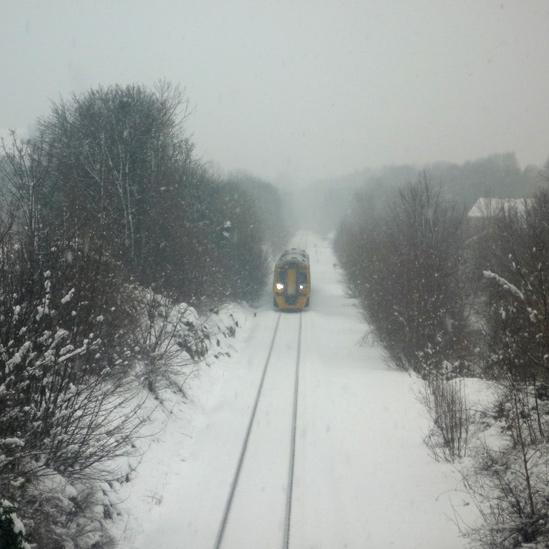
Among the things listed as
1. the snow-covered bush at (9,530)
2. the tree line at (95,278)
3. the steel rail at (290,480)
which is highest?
the tree line at (95,278)

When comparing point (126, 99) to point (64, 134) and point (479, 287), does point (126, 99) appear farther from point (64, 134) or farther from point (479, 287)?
point (479, 287)

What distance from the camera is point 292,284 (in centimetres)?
2703

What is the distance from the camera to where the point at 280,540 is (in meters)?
7.22

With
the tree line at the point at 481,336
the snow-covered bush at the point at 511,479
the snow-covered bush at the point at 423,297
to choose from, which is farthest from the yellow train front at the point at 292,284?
the snow-covered bush at the point at 511,479

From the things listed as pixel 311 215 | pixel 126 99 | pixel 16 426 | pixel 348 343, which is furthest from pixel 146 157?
pixel 311 215

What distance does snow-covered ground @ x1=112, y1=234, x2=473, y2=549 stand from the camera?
7.38m

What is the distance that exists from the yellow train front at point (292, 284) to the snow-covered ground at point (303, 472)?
11241mm

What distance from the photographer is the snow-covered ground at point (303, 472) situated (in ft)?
24.2

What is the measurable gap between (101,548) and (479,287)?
1693 centimetres

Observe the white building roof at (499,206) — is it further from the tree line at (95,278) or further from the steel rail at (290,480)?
the tree line at (95,278)

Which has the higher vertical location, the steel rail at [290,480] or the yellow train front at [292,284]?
the yellow train front at [292,284]

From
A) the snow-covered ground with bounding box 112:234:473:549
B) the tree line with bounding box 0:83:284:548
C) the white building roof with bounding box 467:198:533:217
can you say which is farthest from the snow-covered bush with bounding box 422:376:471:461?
the white building roof with bounding box 467:198:533:217

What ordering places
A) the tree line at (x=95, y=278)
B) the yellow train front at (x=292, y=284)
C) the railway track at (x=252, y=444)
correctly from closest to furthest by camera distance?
the tree line at (x=95, y=278)
the railway track at (x=252, y=444)
the yellow train front at (x=292, y=284)

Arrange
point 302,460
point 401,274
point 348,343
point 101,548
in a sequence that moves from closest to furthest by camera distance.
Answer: point 101,548, point 302,460, point 401,274, point 348,343
